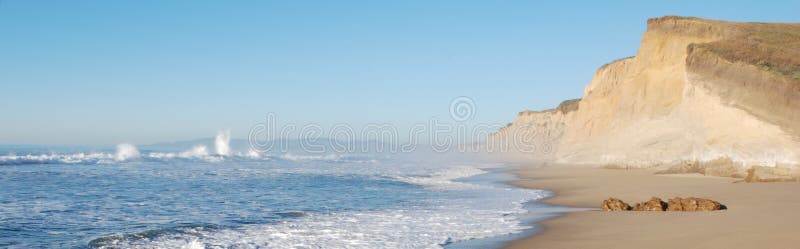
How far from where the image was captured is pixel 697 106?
2389 centimetres

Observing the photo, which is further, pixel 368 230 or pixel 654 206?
pixel 654 206

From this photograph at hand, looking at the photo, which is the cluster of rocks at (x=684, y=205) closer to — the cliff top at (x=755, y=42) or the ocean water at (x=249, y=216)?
the ocean water at (x=249, y=216)

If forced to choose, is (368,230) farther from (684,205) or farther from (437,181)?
(437,181)

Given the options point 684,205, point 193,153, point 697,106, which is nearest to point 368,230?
point 684,205

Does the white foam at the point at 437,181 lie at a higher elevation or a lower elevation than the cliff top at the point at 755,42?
lower

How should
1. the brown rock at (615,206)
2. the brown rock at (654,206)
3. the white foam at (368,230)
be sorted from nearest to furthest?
the white foam at (368,230) → the brown rock at (654,206) → the brown rock at (615,206)

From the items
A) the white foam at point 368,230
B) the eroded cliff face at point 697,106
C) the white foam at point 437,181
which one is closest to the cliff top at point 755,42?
the eroded cliff face at point 697,106

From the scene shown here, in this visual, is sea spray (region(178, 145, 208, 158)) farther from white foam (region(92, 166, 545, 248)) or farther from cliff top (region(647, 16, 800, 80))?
white foam (region(92, 166, 545, 248))

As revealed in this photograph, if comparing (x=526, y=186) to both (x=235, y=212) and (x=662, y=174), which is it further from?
(x=235, y=212)

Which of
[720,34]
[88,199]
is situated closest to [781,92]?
[720,34]

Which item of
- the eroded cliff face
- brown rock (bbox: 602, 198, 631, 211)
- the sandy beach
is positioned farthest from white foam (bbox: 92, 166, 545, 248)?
the eroded cliff face

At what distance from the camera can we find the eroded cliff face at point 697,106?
20.3 metres

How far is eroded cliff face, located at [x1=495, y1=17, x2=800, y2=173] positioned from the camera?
2030cm

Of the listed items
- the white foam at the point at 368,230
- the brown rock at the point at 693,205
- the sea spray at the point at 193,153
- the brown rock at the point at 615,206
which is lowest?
the white foam at the point at 368,230
